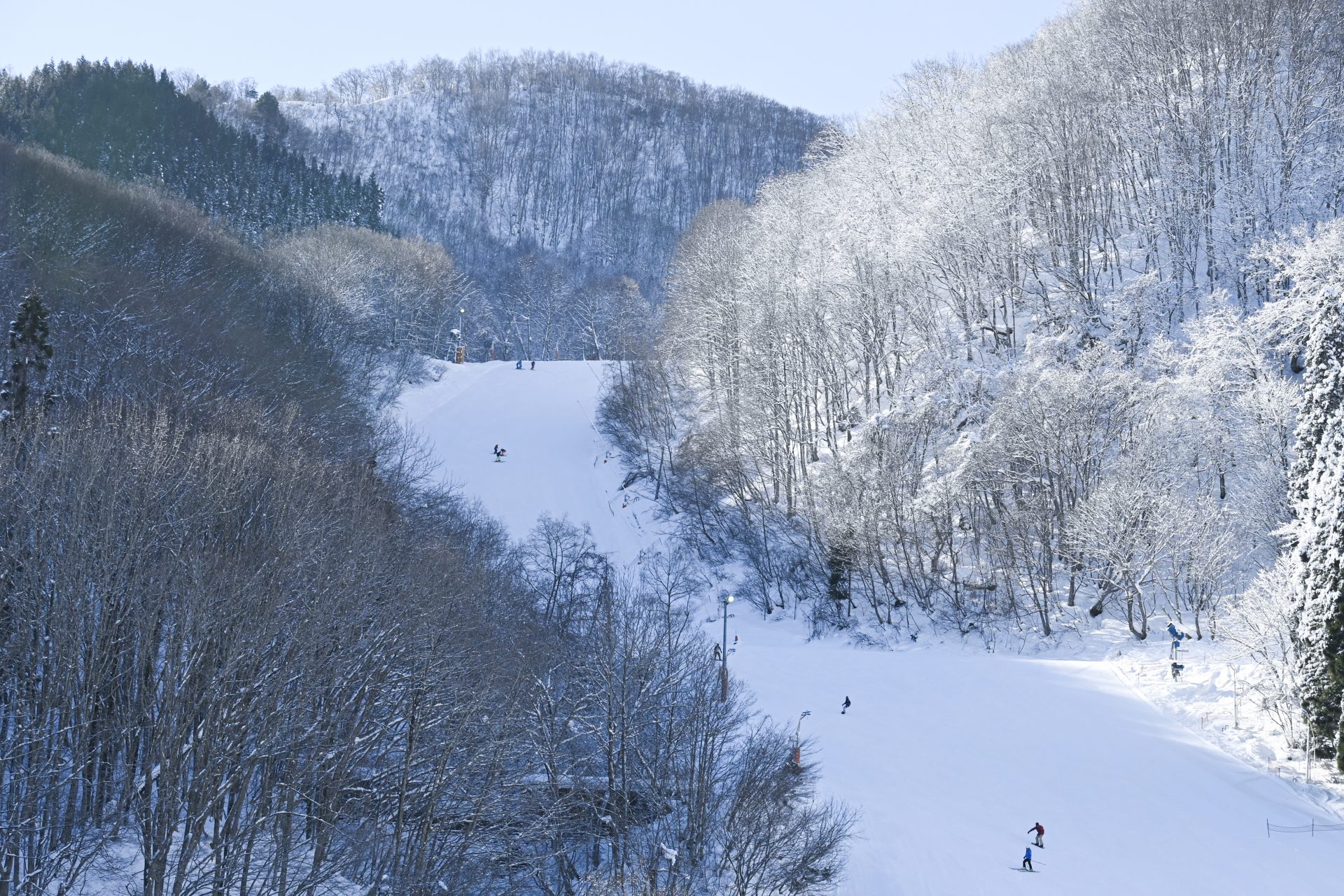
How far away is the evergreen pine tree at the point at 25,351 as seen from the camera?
894 inches

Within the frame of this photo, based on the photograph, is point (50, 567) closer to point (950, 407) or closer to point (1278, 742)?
point (1278, 742)

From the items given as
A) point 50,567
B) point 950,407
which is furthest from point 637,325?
point 50,567

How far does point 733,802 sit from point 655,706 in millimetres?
3387

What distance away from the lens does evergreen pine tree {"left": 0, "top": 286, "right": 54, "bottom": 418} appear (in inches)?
894

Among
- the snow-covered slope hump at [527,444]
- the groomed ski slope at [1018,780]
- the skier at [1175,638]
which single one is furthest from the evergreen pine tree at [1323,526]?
the snow-covered slope hump at [527,444]

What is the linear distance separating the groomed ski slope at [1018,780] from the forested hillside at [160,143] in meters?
57.6

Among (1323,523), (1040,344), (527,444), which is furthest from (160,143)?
(1323,523)

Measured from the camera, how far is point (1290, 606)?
2442 cm

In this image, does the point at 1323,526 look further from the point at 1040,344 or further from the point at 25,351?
the point at 25,351

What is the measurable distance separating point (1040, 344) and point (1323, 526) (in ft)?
65.0

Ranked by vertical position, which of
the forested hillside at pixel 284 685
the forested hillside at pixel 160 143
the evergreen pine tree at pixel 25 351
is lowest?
the forested hillside at pixel 284 685

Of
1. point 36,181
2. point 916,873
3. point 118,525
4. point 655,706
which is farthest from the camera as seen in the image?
point 36,181

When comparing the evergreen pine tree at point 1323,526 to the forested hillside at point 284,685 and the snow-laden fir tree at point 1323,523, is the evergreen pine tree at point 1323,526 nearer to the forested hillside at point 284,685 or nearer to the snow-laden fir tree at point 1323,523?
the snow-laden fir tree at point 1323,523

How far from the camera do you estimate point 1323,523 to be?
936 inches
